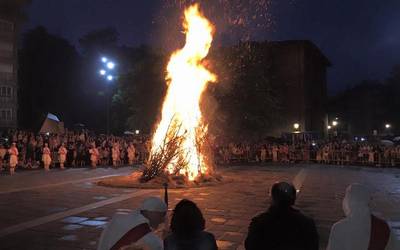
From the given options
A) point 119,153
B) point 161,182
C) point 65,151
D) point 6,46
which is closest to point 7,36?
point 6,46

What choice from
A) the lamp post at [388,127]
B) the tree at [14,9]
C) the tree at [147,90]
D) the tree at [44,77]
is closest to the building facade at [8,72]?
the tree at [14,9]

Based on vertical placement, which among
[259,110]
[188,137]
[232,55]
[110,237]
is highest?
[232,55]

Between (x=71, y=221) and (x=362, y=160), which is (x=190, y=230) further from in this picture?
(x=362, y=160)

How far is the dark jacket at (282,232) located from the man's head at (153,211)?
73cm

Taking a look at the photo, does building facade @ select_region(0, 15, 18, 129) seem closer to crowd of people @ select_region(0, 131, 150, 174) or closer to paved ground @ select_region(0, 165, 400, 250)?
crowd of people @ select_region(0, 131, 150, 174)

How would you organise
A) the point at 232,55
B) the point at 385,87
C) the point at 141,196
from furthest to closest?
the point at 385,87
the point at 232,55
the point at 141,196

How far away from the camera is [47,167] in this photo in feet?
75.7

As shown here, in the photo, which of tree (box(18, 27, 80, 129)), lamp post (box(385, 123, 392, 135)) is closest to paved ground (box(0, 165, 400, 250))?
tree (box(18, 27, 80, 129))

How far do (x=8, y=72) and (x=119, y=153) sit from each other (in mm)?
20982

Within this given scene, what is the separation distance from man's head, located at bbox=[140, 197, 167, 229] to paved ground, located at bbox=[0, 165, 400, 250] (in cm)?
428

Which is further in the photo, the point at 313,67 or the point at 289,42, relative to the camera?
the point at 313,67

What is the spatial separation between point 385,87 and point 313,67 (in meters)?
16.2

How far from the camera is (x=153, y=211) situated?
3.82m

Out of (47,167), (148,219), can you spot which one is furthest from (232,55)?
(148,219)
